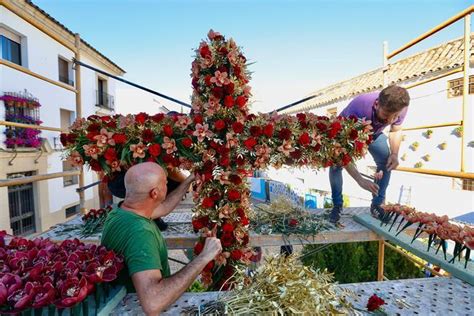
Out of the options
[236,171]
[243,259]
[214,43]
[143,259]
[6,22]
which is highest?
[6,22]

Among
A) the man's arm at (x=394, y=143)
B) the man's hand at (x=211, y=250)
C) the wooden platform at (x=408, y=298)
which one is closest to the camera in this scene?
the wooden platform at (x=408, y=298)

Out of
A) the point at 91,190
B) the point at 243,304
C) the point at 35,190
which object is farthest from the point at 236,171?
the point at 91,190

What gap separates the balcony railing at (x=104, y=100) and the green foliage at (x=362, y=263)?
13.0 m

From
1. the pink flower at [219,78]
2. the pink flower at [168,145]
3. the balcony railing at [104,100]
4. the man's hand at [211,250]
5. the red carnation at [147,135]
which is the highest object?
the balcony railing at [104,100]

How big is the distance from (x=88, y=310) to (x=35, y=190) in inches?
412

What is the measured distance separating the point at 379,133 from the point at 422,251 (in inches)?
51.7

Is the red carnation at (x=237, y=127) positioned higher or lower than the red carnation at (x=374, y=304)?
higher

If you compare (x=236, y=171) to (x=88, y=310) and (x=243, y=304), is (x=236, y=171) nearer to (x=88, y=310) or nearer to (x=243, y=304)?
(x=243, y=304)

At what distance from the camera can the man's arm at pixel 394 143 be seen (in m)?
3.08

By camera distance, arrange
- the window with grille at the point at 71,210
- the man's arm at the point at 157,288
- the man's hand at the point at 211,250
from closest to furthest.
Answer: the man's arm at the point at 157,288 → the man's hand at the point at 211,250 → the window with grille at the point at 71,210

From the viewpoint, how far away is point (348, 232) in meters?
2.80

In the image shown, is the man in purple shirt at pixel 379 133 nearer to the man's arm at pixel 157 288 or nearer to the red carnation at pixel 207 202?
the red carnation at pixel 207 202

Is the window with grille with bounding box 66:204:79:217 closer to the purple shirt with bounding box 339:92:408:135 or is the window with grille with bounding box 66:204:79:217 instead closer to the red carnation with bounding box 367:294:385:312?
the purple shirt with bounding box 339:92:408:135

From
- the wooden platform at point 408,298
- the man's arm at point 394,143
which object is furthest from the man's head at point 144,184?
the man's arm at point 394,143
